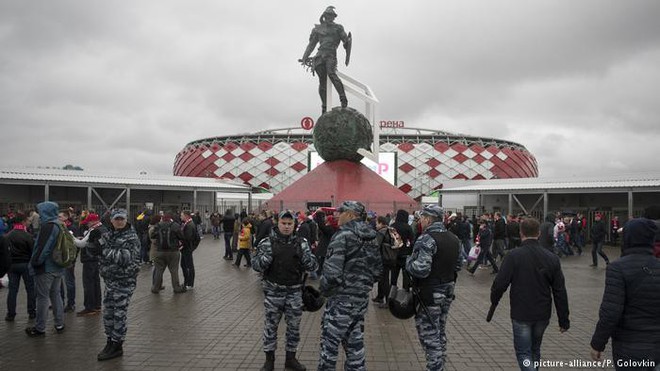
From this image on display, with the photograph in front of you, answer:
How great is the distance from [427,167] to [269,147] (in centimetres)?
1520

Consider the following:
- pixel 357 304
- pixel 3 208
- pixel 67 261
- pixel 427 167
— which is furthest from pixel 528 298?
pixel 427 167

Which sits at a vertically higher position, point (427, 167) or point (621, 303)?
point (427, 167)

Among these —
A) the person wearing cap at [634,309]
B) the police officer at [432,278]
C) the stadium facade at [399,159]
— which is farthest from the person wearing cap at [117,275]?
the stadium facade at [399,159]

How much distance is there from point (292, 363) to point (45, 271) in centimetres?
346

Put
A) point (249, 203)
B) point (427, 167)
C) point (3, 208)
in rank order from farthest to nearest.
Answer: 1. point (427, 167)
2. point (249, 203)
3. point (3, 208)

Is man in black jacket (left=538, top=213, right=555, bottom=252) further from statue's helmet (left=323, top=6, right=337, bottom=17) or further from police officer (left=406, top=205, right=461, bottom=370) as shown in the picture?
statue's helmet (left=323, top=6, right=337, bottom=17)

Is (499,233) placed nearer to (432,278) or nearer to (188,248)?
(188,248)

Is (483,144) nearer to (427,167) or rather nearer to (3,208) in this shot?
(427,167)

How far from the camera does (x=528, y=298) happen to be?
12.6ft

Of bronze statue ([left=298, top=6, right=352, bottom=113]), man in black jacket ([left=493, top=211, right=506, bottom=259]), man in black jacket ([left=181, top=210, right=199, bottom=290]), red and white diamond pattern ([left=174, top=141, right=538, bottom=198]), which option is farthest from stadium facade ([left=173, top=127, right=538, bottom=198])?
man in black jacket ([left=181, top=210, right=199, bottom=290])

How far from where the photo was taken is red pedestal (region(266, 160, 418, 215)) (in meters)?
16.9

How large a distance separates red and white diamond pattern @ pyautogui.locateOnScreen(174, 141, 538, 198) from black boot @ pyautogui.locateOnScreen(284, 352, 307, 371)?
4063cm

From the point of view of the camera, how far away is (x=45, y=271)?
19.8 feet

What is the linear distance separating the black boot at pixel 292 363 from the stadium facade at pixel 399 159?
131 ft
